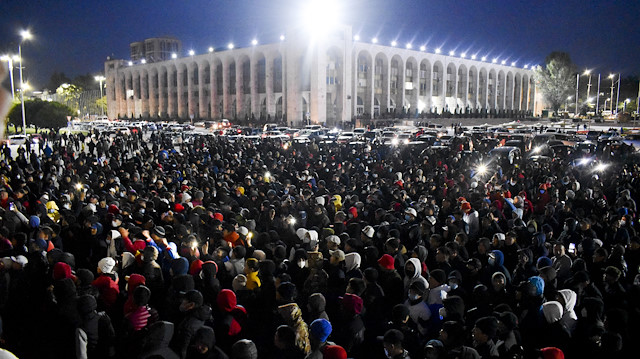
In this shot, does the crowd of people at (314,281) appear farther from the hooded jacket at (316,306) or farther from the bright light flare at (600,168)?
the bright light flare at (600,168)

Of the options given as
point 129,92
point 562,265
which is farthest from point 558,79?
point 562,265

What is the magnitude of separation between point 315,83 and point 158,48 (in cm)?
5698

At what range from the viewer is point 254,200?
10211 mm

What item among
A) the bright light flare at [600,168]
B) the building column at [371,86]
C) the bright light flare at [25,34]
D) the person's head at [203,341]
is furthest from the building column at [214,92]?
the person's head at [203,341]

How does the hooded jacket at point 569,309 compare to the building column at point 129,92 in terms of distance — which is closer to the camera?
the hooded jacket at point 569,309

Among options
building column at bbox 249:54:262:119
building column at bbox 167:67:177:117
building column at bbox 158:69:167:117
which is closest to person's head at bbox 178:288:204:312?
building column at bbox 249:54:262:119

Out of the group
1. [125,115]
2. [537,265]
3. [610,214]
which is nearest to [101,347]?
[537,265]

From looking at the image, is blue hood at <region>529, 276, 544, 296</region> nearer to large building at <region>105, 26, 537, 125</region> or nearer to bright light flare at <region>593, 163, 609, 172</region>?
bright light flare at <region>593, 163, 609, 172</region>

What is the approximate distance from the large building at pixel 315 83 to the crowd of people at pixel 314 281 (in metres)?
47.3

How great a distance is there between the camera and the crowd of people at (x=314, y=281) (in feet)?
→ 14.1

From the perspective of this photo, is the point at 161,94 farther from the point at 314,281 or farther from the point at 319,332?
the point at 319,332

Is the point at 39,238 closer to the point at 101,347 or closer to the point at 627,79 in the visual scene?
the point at 101,347

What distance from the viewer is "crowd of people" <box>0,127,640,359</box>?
4312 millimetres

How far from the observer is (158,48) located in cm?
9894
